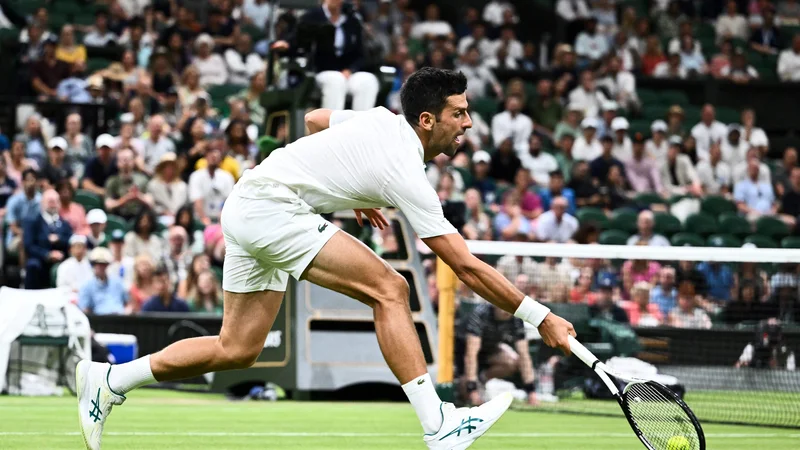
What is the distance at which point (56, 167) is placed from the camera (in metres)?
16.7

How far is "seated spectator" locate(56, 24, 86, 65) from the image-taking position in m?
18.9

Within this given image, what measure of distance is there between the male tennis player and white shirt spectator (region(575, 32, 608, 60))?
17.5 m

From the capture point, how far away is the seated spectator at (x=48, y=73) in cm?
1861

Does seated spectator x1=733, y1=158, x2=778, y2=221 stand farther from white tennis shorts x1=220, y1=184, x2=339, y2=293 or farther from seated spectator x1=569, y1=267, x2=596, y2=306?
white tennis shorts x1=220, y1=184, x2=339, y2=293

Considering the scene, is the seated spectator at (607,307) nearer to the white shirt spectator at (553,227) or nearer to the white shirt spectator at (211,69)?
the white shirt spectator at (553,227)

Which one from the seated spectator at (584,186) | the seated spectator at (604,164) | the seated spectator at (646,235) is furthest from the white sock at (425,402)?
the seated spectator at (604,164)

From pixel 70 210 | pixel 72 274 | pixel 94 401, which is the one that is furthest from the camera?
pixel 70 210

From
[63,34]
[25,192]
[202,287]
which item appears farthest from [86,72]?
[202,287]

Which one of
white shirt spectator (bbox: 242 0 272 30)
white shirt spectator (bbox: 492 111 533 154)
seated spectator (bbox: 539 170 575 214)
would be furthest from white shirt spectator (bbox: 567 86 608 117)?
white shirt spectator (bbox: 242 0 272 30)

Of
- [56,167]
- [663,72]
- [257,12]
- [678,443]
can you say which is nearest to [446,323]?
[678,443]

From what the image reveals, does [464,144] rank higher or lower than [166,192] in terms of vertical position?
higher

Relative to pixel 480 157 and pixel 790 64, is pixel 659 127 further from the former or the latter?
pixel 790 64

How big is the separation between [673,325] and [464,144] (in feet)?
19.7

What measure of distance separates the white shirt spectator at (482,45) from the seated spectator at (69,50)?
6270 millimetres
